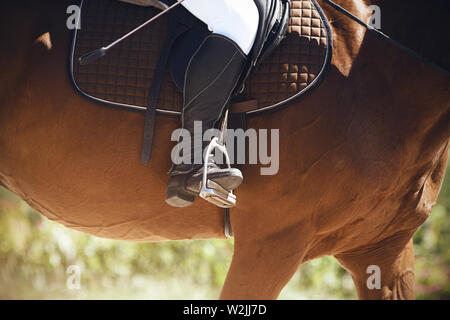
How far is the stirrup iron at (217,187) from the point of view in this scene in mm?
2404

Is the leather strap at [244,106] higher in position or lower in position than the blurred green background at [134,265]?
higher

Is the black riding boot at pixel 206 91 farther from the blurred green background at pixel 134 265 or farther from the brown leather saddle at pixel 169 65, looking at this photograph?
the blurred green background at pixel 134 265

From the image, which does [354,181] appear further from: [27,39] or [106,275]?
[106,275]

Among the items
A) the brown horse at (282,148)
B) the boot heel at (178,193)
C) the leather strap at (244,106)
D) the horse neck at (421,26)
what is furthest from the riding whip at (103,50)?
the horse neck at (421,26)

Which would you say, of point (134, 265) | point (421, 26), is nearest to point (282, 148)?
point (421, 26)

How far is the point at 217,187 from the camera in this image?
2.43 metres

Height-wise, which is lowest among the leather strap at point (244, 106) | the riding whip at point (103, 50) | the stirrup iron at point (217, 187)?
the stirrup iron at point (217, 187)

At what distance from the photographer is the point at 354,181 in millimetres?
2574

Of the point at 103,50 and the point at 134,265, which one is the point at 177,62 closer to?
the point at 103,50

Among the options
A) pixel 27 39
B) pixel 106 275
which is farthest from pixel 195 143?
pixel 106 275

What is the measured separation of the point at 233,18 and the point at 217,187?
2.48 ft

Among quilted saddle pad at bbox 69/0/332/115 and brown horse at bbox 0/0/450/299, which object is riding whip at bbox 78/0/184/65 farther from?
brown horse at bbox 0/0/450/299

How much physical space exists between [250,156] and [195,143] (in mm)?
284

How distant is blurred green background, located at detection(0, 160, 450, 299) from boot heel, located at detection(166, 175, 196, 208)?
3.06m
